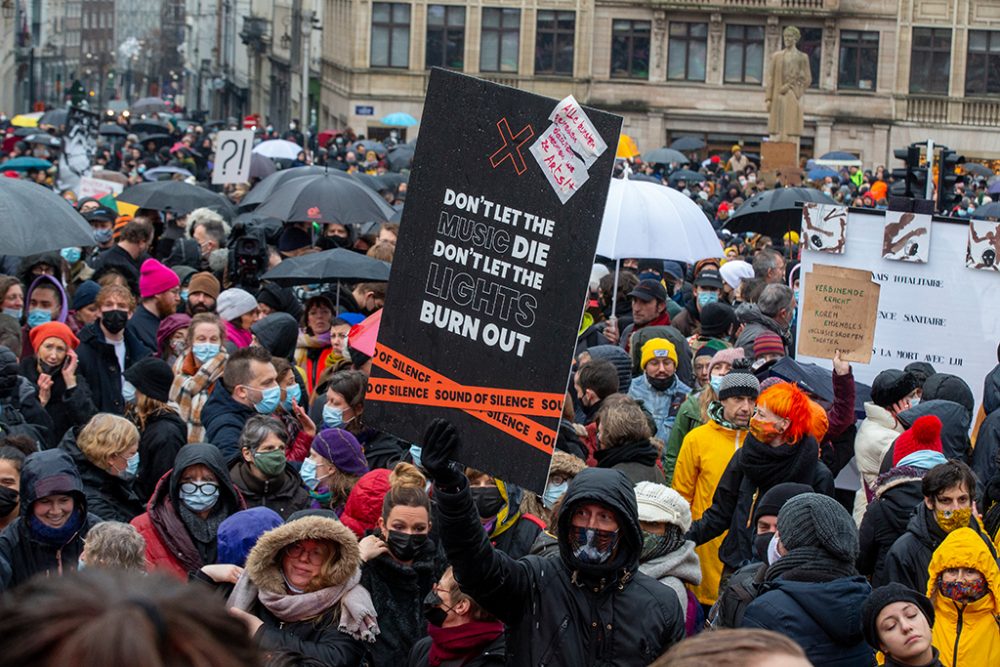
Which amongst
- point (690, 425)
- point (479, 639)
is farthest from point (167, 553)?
point (690, 425)

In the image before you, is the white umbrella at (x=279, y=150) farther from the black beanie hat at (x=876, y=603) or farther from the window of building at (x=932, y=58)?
the window of building at (x=932, y=58)

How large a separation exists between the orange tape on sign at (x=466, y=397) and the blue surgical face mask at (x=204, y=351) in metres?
4.58

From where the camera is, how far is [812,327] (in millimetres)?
9570

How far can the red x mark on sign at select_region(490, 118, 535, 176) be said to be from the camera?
448 cm

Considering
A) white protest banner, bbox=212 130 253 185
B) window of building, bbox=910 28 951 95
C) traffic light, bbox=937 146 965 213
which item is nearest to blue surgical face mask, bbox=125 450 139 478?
traffic light, bbox=937 146 965 213

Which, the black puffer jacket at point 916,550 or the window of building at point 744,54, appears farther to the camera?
the window of building at point 744,54

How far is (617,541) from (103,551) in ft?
6.31

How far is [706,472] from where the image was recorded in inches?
299

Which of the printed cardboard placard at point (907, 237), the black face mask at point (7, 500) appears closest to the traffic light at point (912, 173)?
the printed cardboard placard at point (907, 237)

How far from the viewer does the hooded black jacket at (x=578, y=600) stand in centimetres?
438

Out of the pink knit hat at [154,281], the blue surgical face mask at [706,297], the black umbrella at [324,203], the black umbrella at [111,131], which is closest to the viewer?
the pink knit hat at [154,281]

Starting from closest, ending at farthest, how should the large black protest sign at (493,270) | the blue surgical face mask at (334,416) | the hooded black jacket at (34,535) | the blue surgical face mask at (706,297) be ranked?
the large black protest sign at (493,270) < the hooded black jacket at (34,535) < the blue surgical face mask at (334,416) < the blue surgical face mask at (706,297)

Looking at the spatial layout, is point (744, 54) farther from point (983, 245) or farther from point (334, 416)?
point (334, 416)

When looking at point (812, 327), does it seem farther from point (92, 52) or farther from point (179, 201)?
point (92, 52)
